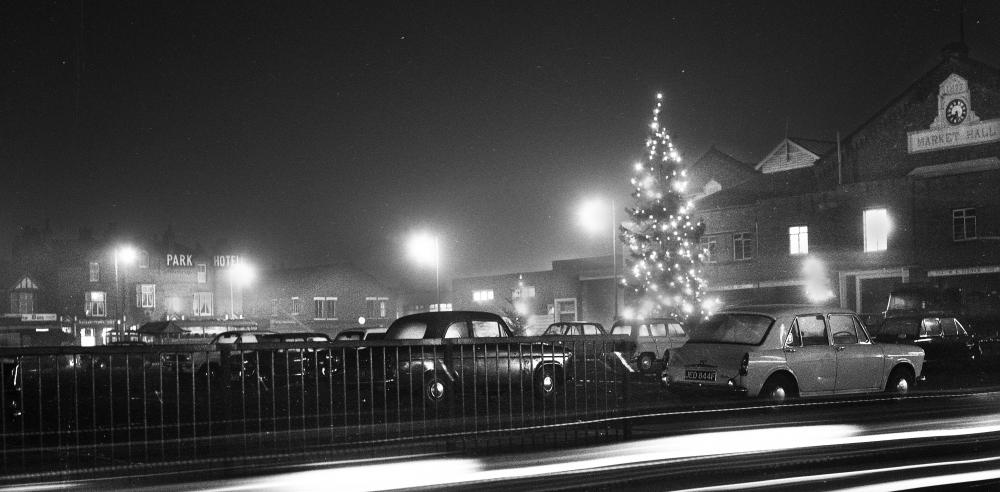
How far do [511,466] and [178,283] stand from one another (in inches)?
3412

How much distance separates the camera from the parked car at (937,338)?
1062 inches

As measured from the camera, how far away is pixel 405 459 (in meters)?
4.95

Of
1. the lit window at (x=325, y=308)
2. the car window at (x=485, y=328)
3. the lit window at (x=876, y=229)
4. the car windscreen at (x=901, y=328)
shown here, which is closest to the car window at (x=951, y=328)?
the car windscreen at (x=901, y=328)

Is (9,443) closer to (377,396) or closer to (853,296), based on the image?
(377,396)

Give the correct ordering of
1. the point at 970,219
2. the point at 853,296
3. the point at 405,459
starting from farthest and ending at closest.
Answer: the point at 853,296 → the point at 970,219 → the point at 405,459

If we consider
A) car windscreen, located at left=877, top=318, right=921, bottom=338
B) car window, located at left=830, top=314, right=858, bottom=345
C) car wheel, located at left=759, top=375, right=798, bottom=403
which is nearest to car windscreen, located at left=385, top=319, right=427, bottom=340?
car wheel, located at left=759, top=375, right=798, bottom=403

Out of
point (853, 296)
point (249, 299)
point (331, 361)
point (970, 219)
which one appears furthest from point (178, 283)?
point (331, 361)

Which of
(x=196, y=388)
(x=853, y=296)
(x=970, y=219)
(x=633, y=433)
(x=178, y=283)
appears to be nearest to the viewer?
(x=633, y=433)

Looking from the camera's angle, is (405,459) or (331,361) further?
(331,361)

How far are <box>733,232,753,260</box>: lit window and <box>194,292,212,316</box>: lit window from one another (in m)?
51.9

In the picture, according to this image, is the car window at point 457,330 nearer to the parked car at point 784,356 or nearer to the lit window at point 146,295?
the parked car at point 784,356

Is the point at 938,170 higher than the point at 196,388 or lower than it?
higher

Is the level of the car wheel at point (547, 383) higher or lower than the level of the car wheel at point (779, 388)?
higher

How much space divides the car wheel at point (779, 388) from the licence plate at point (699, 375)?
2.79 ft
